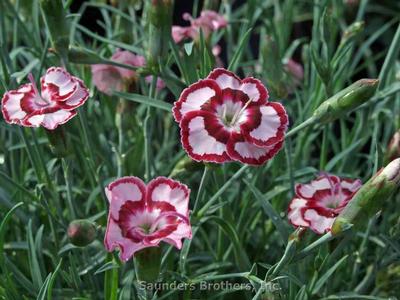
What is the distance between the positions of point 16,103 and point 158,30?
0.69 ft

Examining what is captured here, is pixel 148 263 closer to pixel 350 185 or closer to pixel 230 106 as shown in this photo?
pixel 230 106

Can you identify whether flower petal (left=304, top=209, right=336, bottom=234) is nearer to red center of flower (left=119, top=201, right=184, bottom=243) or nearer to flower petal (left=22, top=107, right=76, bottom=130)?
red center of flower (left=119, top=201, right=184, bottom=243)

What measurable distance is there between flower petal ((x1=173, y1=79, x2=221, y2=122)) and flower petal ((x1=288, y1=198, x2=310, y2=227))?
0.61 feet

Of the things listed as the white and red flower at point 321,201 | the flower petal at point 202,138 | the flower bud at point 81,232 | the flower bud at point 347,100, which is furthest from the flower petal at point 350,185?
the flower bud at point 81,232

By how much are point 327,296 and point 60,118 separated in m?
0.43

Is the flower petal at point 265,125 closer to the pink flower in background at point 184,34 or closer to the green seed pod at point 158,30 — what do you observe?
the green seed pod at point 158,30

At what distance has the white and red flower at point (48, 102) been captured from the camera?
82 centimetres

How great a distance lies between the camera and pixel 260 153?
761 mm

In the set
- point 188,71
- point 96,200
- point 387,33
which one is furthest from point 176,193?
point 387,33

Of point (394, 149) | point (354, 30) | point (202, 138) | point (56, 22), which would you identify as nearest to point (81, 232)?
point (202, 138)

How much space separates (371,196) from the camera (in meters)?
0.74

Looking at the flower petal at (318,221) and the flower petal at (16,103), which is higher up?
the flower petal at (16,103)

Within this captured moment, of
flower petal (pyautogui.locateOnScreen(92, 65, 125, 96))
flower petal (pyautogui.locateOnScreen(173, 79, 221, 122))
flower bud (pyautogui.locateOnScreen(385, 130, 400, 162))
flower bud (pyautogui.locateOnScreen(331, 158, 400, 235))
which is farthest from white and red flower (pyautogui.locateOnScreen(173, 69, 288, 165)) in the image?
flower petal (pyautogui.locateOnScreen(92, 65, 125, 96))

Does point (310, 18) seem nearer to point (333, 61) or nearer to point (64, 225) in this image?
point (333, 61)
